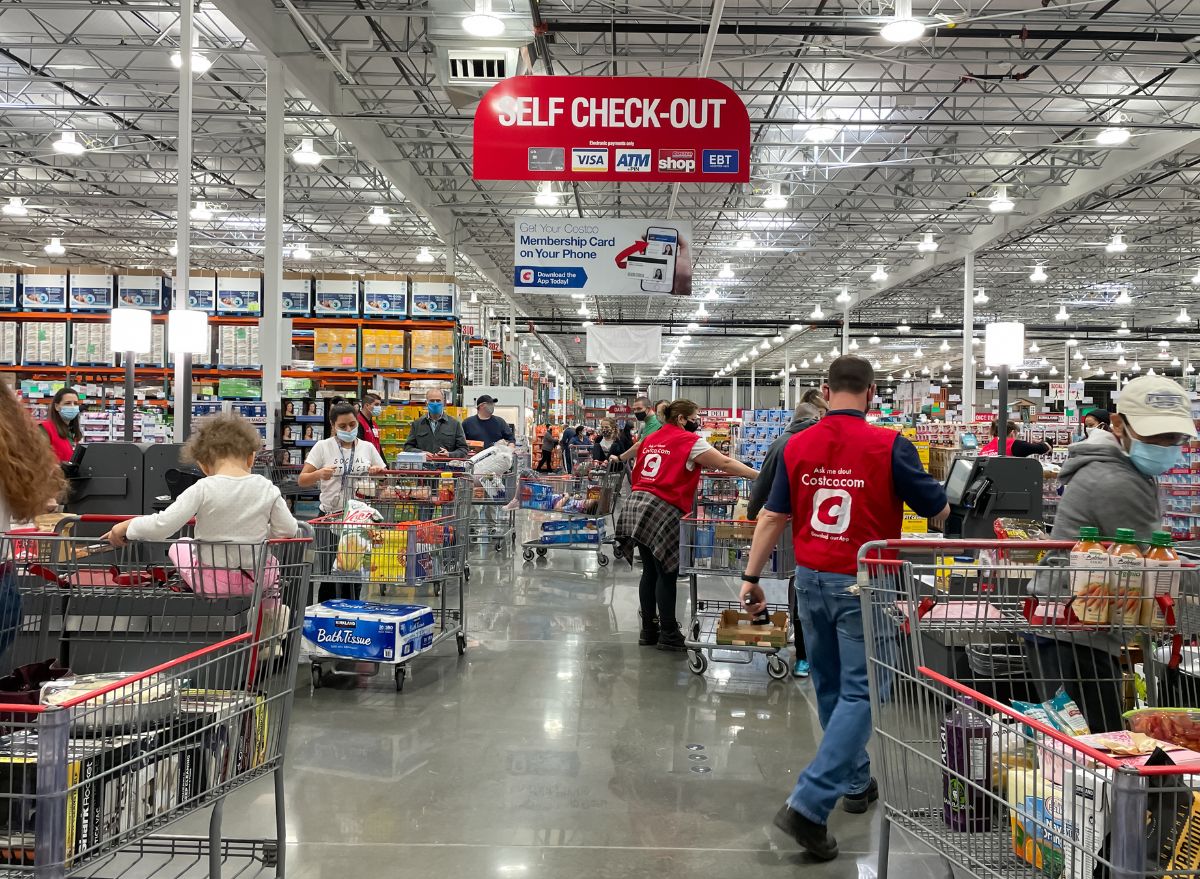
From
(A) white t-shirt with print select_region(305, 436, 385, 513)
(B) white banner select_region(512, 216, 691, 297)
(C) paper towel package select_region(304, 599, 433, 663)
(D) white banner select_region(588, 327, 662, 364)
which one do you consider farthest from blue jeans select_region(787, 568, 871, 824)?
(D) white banner select_region(588, 327, 662, 364)

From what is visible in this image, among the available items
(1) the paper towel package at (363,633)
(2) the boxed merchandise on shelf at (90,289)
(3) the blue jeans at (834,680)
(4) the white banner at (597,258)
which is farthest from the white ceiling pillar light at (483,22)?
(2) the boxed merchandise on shelf at (90,289)

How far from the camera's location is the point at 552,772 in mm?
4398

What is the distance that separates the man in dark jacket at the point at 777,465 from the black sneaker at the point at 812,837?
664 mm

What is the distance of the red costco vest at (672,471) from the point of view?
21.7ft

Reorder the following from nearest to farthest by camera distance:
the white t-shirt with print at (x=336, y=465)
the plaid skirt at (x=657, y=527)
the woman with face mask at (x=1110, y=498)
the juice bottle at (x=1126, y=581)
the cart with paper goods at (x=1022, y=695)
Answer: the cart with paper goods at (x=1022, y=695) → the juice bottle at (x=1126, y=581) → the woman with face mask at (x=1110, y=498) → the plaid skirt at (x=657, y=527) → the white t-shirt with print at (x=336, y=465)

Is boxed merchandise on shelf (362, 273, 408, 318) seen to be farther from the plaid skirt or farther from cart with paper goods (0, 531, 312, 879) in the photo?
cart with paper goods (0, 531, 312, 879)

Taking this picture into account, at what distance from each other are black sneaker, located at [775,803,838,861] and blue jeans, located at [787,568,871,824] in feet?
0.09

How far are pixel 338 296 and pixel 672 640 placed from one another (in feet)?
31.7

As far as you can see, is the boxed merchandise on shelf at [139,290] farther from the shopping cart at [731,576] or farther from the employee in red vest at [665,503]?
the shopping cart at [731,576]

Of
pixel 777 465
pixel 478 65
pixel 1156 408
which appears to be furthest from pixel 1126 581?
pixel 478 65

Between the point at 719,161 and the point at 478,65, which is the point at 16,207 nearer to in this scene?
the point at 478,65

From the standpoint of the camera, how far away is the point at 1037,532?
648 centimetres

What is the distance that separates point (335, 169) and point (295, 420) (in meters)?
9.13

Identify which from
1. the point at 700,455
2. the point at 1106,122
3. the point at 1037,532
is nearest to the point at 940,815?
the point at 700,455
